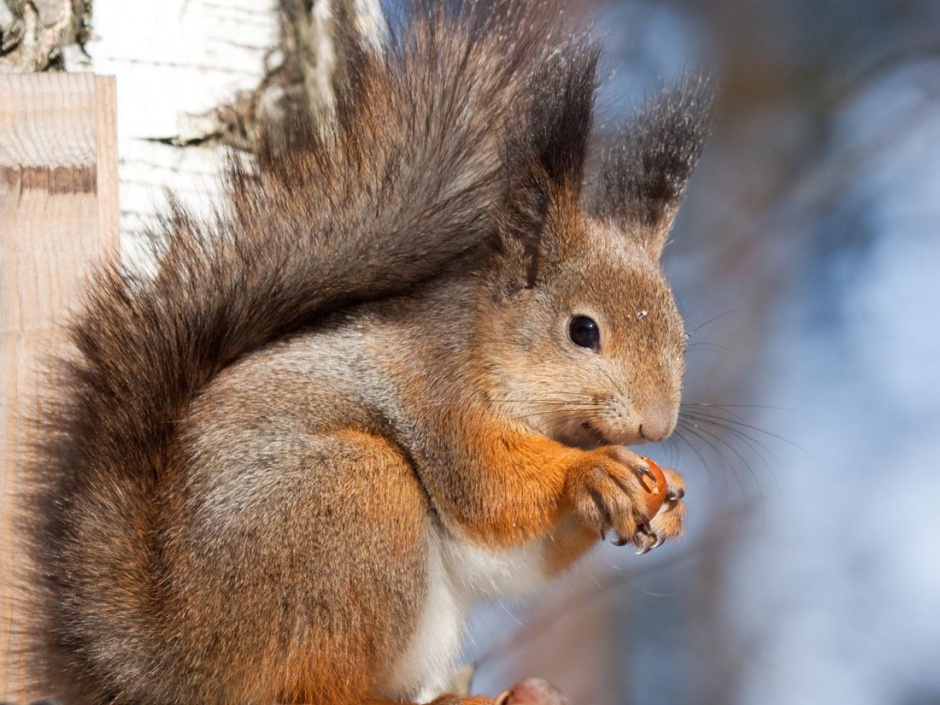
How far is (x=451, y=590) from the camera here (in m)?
1.66

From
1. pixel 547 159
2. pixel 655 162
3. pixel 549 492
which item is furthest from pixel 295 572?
pixel 655 162

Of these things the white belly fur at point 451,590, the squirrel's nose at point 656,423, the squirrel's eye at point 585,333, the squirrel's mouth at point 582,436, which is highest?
the squirrel's eye at point 585,333

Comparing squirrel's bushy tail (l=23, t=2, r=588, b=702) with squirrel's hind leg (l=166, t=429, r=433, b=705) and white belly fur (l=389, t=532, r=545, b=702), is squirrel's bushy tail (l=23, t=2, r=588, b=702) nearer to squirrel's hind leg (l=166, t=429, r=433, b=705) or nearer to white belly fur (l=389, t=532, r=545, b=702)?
squirrel's hind leg (l=166, t=429, r=433, b=705)

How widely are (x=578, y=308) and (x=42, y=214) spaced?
2.86 feet

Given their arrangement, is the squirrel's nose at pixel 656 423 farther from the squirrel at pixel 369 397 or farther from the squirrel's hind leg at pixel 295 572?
the squirrel's hind leg at pixel 295 572

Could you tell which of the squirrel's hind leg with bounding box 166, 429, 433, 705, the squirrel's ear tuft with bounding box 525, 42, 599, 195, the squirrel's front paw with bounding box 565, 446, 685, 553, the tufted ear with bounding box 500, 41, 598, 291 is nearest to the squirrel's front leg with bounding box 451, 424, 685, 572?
the squirrel's front paw with bounding box 565, 446, 685, 553

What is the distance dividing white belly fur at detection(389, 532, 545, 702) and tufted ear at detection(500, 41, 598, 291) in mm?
434

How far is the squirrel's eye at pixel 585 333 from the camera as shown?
1700mm

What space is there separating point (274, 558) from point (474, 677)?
3.17ft

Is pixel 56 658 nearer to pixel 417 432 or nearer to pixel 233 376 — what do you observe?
pixel 233 376

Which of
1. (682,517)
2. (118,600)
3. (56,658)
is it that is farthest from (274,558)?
(682,517)

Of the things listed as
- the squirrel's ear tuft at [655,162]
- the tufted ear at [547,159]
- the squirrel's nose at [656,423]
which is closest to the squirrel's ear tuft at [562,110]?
the tufted ear at [547,159]

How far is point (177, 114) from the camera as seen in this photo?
191 cm

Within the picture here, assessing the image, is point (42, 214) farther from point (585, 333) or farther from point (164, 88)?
point (585, 333)
